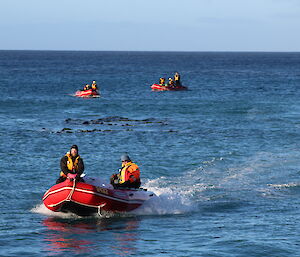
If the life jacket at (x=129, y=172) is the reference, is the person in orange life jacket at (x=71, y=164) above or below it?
above

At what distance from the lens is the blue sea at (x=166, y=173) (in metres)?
18.6

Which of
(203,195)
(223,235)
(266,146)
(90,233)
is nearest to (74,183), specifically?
(90,233)

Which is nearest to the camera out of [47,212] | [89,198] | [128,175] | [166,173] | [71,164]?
[89,198]

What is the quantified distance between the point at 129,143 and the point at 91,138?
2.92 meters

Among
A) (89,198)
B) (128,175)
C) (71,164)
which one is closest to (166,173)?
(128,175)

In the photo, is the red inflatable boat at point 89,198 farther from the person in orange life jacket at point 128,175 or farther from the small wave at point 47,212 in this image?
the small wave at point 47,212

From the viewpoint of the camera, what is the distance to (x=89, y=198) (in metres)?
20.1

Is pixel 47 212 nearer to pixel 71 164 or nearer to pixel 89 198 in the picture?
pixel 71 164

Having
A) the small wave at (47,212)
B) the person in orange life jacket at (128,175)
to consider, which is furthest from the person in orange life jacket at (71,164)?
the person in orange life jacket at (128,175)

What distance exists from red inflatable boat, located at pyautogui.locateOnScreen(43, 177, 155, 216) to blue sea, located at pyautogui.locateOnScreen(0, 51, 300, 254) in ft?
1.34

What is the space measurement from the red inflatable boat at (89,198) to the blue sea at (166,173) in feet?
1.34

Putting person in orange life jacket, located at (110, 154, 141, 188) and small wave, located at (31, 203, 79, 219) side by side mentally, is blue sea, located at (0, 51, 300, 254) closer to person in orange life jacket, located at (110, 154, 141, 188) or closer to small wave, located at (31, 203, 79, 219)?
small wave, located at (31, 203, 79, 219)

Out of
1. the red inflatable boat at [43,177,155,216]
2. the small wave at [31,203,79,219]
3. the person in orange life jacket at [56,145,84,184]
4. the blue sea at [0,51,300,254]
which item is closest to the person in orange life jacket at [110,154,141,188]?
the red inflatable boat at [43,177,155,216]

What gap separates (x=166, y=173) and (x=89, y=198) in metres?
10.0
